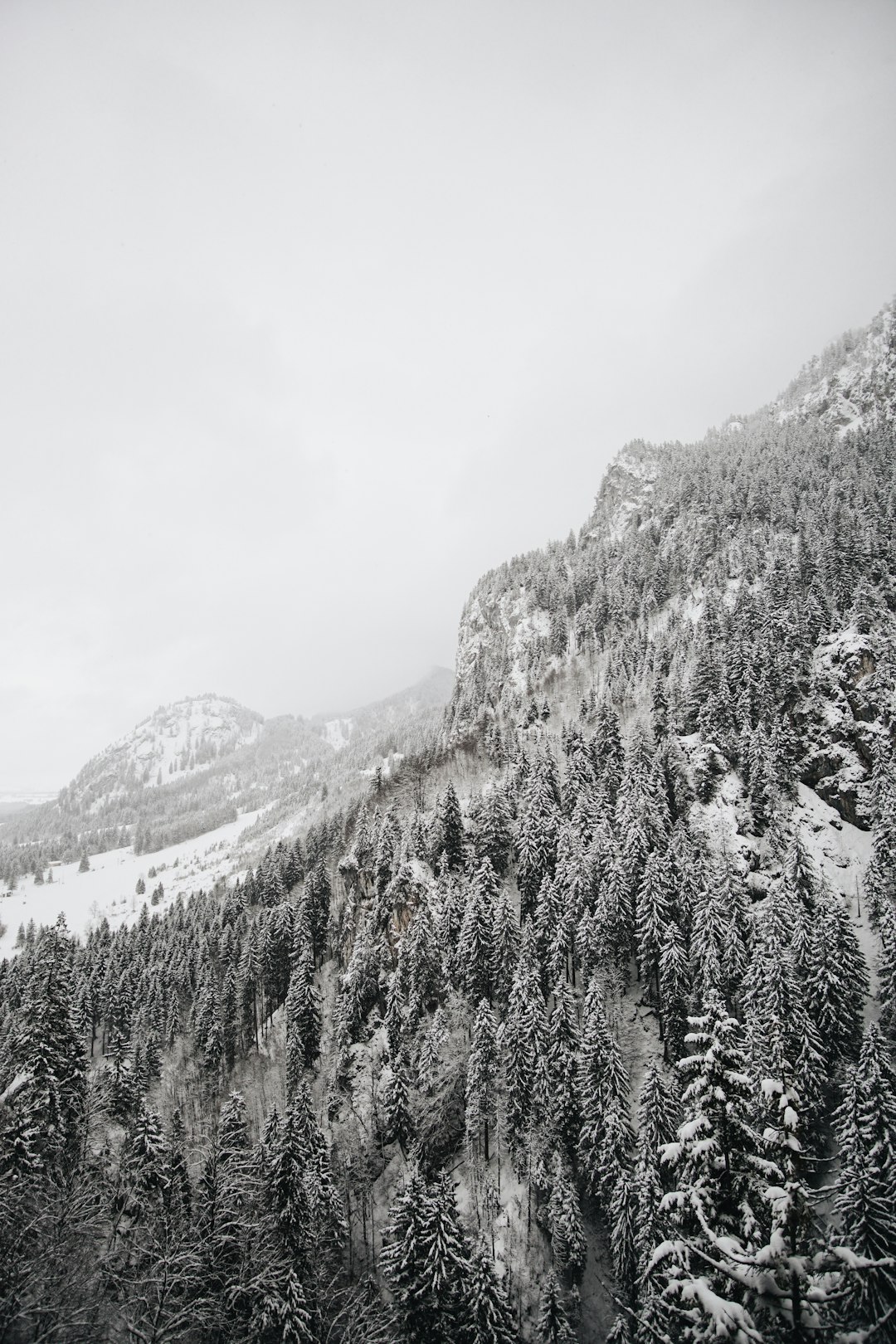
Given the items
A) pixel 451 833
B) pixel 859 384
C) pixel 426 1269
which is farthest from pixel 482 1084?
pixel 859 384

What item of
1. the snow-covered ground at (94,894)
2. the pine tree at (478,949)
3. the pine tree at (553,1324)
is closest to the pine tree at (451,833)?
the pine tree at (478,949)

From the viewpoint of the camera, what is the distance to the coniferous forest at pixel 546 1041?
13969 millimetres

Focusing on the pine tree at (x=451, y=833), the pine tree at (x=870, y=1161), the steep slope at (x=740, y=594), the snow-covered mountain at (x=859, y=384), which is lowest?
the pine tree at (x=870, y=1161)

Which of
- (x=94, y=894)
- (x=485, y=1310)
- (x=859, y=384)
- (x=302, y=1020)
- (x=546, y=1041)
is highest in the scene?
(x=859, y=384)

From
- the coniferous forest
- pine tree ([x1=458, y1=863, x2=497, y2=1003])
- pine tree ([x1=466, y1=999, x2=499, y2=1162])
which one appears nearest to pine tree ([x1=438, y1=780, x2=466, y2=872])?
the coniferous forest

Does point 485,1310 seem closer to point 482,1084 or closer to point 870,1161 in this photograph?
point 482,1084

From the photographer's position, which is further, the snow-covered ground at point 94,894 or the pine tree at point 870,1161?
the snow-covered ground at point 94,894

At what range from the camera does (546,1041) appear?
1746 inches

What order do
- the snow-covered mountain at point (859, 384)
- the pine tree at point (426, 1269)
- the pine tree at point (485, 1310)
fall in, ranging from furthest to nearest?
1. the snow-covered mountain at point (859, 384)
2. the pine tree at point (426, 1269)
3. the pine tree at point (485, 1310)

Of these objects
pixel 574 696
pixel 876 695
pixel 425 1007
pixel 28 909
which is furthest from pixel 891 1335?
pixel 28 909

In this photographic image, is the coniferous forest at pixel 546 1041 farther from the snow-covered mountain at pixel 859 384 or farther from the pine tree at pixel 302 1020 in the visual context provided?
the snow-covered mountain at pixel 859 384

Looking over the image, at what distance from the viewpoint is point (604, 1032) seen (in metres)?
40.6

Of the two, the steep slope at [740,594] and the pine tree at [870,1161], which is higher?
the steep slope at [740,594]

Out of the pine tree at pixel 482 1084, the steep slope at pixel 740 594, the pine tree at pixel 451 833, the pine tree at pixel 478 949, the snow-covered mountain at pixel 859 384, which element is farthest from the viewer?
the snow-covered mountain at pixel 859 384
